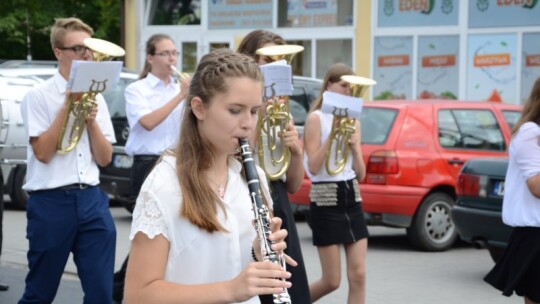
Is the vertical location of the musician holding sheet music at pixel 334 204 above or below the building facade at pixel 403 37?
below

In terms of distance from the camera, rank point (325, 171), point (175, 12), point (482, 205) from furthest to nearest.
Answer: point (175, 12), point (482, 205), point (325, 171)

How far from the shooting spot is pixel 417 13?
2122 cm

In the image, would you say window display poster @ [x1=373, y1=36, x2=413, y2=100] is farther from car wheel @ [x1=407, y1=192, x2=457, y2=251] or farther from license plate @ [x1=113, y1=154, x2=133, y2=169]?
car wheel @ [x1=407, y1=192, x2=457, y2=251]

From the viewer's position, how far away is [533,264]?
232 inches

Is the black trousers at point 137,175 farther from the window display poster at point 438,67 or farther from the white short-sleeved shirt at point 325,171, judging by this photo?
the window display poster at point 438,67

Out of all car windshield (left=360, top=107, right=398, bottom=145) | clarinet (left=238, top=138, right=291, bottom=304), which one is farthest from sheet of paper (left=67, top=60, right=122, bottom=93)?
car windshield (left=360, top=107, right=398, bottom=145)

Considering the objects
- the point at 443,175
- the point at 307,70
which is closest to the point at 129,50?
the point at 307,70

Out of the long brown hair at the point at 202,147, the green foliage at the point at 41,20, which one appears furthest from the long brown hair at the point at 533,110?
the green foliage at the point at 41,20

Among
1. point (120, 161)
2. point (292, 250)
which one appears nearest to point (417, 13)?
point (120, 161)

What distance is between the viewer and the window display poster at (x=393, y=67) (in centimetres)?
2145

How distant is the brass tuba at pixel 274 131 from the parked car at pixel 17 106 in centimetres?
424

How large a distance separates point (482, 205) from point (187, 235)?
649 cm

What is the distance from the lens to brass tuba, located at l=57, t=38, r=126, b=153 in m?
5.96

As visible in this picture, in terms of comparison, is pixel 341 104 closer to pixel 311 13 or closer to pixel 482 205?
pixel 482 205
